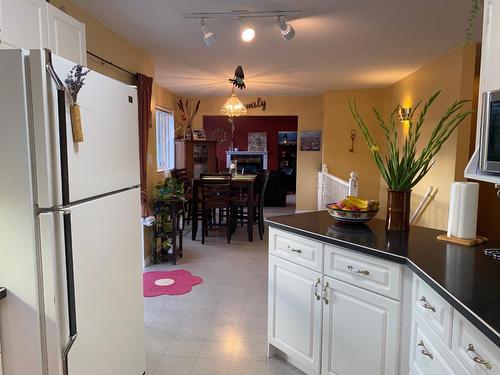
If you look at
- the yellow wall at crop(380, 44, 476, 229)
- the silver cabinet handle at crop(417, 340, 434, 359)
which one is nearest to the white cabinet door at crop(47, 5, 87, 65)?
the silver cabinet handle at crop(417, 340, 434, 359)

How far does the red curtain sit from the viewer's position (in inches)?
158

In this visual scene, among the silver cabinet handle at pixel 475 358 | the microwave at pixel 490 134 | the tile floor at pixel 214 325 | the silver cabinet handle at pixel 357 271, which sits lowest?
the tile floor at pixel 214 325

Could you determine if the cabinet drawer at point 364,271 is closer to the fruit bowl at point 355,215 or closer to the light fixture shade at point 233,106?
the fruit bowl at point 355,215

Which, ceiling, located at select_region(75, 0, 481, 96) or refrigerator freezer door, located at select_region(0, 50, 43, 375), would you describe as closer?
refrigerator freezer door, located at select_region(0, 50, 43, 375)

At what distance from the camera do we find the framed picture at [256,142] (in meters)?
11.8

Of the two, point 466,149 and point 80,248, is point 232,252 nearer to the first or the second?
point 466,149

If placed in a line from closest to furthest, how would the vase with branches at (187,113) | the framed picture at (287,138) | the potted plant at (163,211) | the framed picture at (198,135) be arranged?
the potted plant at (163,211) → the framed picture at (198,135) → the vase with branches at (187,113) → the framed picture at (287,138)

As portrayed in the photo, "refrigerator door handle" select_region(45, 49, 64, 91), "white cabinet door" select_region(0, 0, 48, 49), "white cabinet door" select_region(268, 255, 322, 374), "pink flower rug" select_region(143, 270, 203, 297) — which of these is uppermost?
"white cabinet door" select_region(0, 0, 48, 49)

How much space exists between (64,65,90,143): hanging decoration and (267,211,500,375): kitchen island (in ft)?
4.24

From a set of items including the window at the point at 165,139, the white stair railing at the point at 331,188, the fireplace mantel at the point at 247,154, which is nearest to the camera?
the white stair railing at the point at 331,188

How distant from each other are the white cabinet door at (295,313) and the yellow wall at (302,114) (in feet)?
18.8

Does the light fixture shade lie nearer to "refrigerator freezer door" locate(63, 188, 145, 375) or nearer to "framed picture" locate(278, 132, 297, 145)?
"refrigerator freezer door" locate(63, 188, 145, 375)

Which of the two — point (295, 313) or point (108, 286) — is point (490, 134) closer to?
point (295, 313)

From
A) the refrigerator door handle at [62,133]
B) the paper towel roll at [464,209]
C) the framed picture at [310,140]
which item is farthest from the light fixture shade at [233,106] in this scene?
the refrigerator door handle at [62,133]
